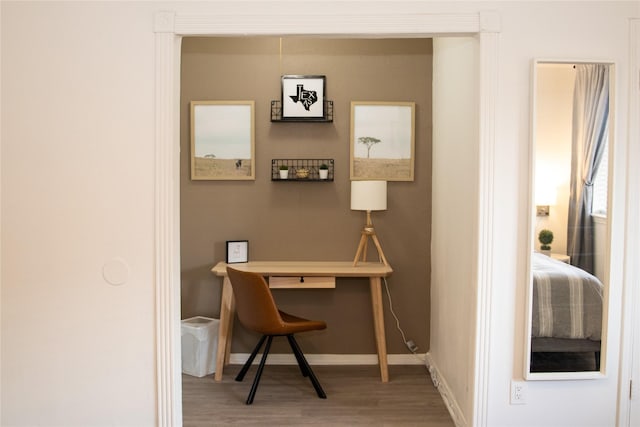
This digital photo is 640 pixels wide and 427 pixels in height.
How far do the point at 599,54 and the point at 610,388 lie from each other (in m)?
1.64

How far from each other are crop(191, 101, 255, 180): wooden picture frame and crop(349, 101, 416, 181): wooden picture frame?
80 cm

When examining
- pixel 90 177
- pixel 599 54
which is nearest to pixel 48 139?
pixel 90 177

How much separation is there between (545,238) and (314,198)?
1.88m

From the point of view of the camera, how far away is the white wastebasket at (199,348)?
3775 mm

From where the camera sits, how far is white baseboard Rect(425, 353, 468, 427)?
2.96 metres

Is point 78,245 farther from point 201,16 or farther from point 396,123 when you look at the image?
point 396,123

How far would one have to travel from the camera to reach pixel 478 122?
2518 mm

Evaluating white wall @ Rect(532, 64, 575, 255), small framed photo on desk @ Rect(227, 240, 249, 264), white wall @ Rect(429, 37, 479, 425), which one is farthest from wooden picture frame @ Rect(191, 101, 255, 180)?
white wall @ Rect(532, 64, 575, 255)

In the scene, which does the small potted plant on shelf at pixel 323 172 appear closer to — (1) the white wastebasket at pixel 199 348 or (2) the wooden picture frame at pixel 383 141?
(2) the wooden picture frame at pixel 383 141

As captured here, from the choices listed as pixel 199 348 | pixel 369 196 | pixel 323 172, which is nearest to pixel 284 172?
pixel 323 172

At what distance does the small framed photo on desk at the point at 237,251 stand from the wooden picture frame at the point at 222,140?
50 cm

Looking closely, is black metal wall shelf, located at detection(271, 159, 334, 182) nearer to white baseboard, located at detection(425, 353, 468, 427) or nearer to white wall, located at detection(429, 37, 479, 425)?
white wall, located at detection(429, 37, 479, 425)

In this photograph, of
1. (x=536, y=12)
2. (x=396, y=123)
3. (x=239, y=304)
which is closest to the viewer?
(x=536, y=12)

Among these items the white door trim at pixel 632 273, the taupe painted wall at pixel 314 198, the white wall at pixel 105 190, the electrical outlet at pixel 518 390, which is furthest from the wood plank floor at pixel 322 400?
the white door trim at pixel 632 273
